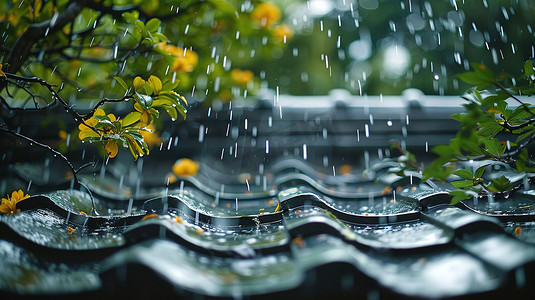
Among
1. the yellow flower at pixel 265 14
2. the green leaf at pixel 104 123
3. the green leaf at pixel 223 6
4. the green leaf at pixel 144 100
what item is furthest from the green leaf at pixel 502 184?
the yellow flower at pixel 265 14

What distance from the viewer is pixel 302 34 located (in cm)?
1005

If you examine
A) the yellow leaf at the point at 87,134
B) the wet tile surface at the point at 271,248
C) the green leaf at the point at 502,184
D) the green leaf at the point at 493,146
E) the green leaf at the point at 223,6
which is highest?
the green leaf at the point at 223,6

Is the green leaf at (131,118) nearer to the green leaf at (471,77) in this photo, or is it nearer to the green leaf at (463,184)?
the green leaf at (471,77)

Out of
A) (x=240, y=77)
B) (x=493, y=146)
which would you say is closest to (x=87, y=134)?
(x=493, y=146)

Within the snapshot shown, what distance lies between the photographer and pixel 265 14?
9.26ft

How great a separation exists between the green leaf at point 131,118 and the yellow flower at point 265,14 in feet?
5.89

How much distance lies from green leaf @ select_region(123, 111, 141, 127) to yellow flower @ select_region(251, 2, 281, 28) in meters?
1.79

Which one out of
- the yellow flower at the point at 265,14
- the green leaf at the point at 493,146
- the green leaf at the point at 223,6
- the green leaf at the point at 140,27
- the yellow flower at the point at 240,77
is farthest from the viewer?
the yellow flower at the point at 240,77

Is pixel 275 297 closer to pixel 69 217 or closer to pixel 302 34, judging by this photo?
pixel 69 217

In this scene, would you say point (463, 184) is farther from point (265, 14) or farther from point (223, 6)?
point (265, 14)

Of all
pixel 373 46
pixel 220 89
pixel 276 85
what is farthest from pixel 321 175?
pixel 373 46

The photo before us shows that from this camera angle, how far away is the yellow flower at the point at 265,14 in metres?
2.79

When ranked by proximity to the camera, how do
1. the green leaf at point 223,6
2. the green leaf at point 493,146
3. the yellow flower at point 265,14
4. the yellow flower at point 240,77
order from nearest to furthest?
the green leaf at point 493,146
the green leaf at point 223,6
the yellow flower at point 265,14
the yellow flower at point 240,77

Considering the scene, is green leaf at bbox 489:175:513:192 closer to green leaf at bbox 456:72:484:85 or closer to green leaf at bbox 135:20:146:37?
green leaf at bbox 456:72:484:85
